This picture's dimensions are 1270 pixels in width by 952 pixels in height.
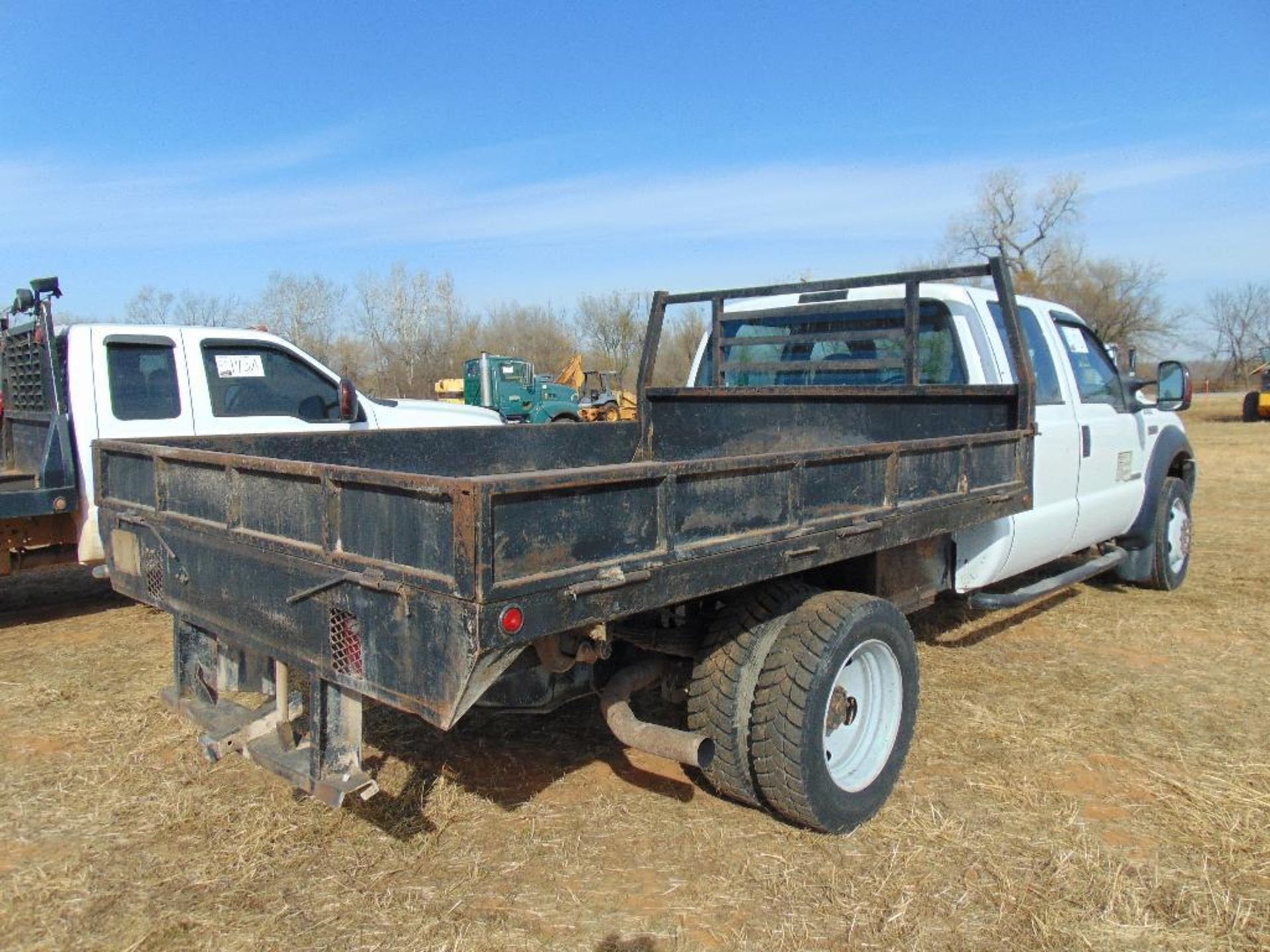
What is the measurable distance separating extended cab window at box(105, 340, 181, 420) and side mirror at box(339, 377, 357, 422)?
1054 millimetres

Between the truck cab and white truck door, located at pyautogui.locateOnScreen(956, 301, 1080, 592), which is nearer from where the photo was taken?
white truck door, located at pyautogui.locateOnScreen(956, 301, 1080, 592)

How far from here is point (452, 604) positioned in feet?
7.39

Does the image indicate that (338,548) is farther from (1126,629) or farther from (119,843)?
(1126,629)

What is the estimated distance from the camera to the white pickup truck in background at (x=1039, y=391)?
4.87 metres

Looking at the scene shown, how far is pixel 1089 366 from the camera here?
19.4 feet

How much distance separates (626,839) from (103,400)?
446 centimetres

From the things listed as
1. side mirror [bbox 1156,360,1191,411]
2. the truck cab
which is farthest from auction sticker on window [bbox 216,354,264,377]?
the truck cab

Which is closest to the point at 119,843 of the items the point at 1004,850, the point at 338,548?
the point at 338,548

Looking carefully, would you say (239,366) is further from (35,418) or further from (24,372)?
(24,372)

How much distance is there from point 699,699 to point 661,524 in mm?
940

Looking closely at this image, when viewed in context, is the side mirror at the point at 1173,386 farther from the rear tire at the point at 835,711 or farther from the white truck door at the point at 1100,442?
the rear tire at the point at 835,711

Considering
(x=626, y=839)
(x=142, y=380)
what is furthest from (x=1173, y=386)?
(x=142, y=380)

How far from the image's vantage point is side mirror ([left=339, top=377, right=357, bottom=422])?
6730mm

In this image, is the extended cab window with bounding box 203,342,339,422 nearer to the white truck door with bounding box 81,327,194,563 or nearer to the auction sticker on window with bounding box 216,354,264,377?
the auction sticker on window with bounding box 216,354,264,377
